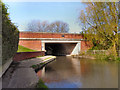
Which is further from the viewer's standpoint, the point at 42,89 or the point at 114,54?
the point at 114,54

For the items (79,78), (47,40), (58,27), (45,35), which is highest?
(58,27)

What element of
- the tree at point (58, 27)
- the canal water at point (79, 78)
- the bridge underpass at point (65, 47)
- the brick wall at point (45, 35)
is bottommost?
the canal water at point (79, 78)

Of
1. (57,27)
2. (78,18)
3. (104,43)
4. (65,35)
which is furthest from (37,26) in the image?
(104,43)

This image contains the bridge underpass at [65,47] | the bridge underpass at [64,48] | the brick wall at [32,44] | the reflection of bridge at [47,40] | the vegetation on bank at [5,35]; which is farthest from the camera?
the bridge underpass at [64,48]

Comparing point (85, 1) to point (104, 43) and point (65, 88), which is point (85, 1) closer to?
Result: point (104, 43)

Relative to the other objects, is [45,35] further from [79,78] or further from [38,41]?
[79,78]

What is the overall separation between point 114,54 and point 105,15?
17.2 feet

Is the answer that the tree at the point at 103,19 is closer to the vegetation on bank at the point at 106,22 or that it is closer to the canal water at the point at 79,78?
the vegetation on bank at the point at 106,22

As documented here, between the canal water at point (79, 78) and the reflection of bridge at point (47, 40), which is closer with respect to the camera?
the canal water at point (79, 78)

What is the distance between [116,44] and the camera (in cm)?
1612

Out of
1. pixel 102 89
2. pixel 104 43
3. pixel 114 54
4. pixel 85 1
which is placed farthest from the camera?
pixel 104 43

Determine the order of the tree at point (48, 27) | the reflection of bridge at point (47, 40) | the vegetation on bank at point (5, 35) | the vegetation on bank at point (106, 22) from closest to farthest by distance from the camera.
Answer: the vegetation on bank at point (5, 35) → the vegetation on bank at point (106, 22) → the reflection of bridge at point (47, 40) → the tree at point (48, 27)

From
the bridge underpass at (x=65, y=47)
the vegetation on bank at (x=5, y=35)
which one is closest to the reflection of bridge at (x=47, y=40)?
the bridge underpass at (x=65, y=47)

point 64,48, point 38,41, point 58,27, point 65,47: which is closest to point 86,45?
point 65,47
